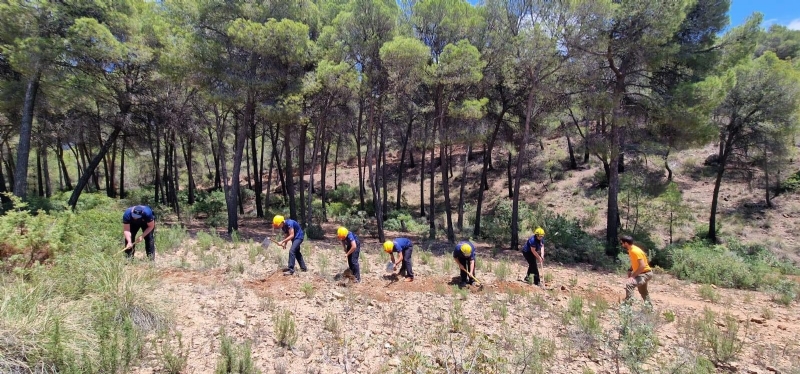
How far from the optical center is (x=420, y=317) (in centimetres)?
558

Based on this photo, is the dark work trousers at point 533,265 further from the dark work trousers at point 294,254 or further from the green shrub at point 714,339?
the dark work trousers at point 294,254

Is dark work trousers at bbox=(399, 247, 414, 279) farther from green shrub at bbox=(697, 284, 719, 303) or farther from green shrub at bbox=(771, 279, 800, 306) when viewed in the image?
green shrub at bbox=(771, 279, 800, 306)

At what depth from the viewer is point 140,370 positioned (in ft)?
11.5

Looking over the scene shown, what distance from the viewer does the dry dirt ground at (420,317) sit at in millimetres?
4270

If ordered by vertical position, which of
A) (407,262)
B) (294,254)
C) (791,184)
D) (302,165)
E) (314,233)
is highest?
(302,165)

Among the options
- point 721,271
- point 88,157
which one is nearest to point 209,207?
point 88,157

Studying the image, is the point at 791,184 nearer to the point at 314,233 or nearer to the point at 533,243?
the point at 533,243

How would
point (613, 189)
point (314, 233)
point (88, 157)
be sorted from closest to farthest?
point (613, 189) → point (314, 233) → point (88, 157)

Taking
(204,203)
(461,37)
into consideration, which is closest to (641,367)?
(461,37)

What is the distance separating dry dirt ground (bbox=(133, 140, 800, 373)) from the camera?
14.0 feet

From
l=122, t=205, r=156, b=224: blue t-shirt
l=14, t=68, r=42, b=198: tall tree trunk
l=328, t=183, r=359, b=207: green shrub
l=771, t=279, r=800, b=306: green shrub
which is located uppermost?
l=14, t=68, r=42, b=198: tall tree trunk

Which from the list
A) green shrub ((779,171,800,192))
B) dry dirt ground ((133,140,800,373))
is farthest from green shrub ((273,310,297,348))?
green shrub ((779,171,800,192))

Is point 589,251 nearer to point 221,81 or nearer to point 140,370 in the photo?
point 140,370

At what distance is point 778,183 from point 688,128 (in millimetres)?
15356
